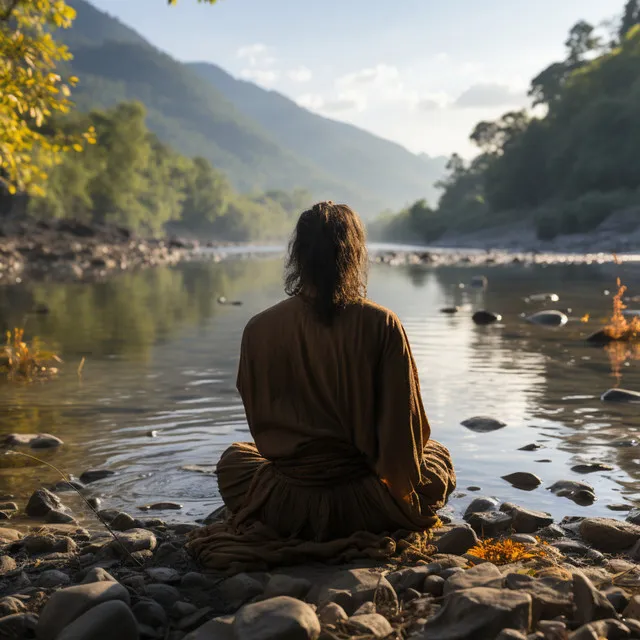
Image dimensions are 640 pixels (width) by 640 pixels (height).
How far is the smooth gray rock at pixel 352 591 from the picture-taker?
3730 millimetres

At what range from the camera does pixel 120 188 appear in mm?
91312

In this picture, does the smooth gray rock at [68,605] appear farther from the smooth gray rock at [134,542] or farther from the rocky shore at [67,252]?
the rocky shore at [67,252]

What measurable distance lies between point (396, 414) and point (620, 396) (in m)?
5.36

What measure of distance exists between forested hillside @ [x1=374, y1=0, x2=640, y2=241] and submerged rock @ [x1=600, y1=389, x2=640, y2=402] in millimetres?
59183

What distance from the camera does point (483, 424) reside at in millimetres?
8117

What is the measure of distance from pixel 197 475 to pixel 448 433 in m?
2.45

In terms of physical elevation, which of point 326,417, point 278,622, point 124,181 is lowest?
point 278,622

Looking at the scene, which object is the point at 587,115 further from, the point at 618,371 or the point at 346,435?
the point at 346,435

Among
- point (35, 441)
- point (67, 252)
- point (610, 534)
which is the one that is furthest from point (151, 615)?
point (67, 252)

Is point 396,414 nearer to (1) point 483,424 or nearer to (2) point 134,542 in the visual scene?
(2) point 134,542

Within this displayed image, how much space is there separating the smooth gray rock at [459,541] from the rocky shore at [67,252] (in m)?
29.6

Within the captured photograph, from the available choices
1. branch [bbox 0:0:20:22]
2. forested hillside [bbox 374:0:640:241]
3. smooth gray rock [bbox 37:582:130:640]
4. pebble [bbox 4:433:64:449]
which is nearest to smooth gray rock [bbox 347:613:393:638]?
smooth gray rock [bbox 37:582:130:640]

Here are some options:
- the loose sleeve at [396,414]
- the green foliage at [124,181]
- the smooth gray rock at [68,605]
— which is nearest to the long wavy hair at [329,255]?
the loose sleeve at [396,414]

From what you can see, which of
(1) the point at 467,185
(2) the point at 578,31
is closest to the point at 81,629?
(2) the point at 578,31
